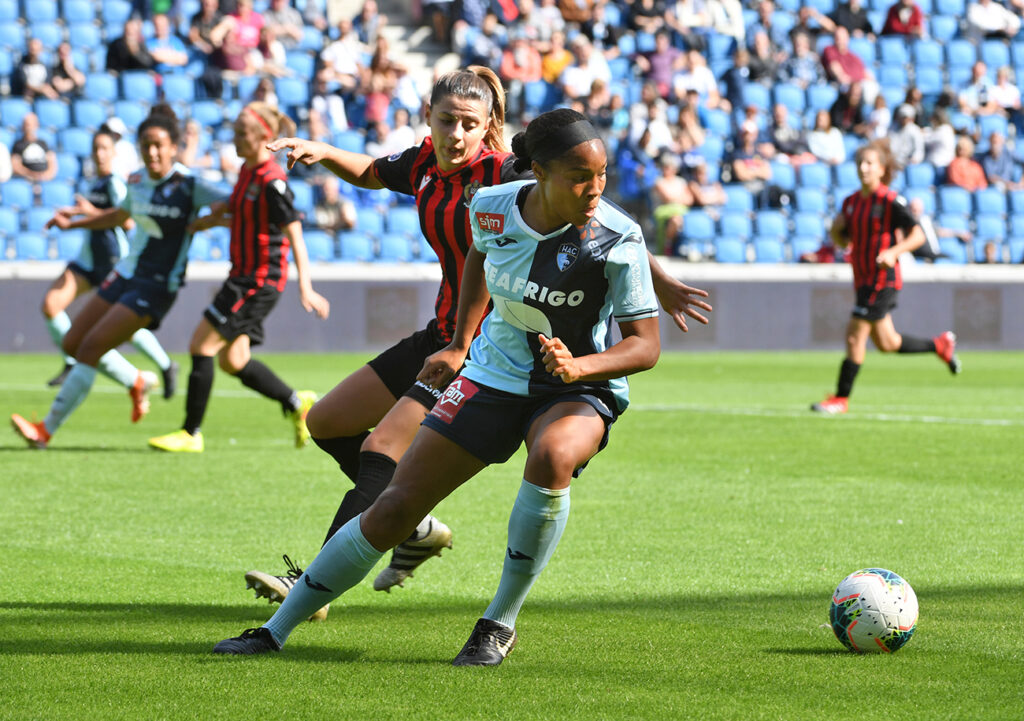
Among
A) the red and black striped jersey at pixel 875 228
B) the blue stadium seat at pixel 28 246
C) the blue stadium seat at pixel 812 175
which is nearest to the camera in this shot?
the red and black striped jersey at pixel 875 228

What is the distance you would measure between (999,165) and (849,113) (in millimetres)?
2605

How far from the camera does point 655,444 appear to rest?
10.4 metres

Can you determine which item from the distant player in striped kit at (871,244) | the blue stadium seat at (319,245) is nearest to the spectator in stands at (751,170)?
the blue stadium seat at (319,245)

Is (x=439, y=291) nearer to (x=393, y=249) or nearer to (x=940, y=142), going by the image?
(x=393, y=249)

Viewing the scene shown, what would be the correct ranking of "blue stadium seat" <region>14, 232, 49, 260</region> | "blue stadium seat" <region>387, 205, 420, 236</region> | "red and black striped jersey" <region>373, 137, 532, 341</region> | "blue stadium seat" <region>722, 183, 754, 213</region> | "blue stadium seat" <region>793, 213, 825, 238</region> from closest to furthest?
"red and black striped jersey" <region>373, 137, 532, 341</region> < "blue stadium seat" <region>14, 232, 49, 260</region> < "blue stadium seat" <region>387, 205, 420, 236</region> < "blue stadium seat" <region>722, 183, 754, 213</region> < "blue stadium seat" <region>793, 213, 825, 238</region>

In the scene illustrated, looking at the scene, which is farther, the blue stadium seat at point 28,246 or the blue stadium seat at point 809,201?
the blue stadium seat at point 809,201

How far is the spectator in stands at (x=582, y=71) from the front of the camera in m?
23.1

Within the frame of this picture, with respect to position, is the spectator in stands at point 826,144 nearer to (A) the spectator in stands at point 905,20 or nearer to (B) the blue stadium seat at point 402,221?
(A) the spectator in stands at point 905,20

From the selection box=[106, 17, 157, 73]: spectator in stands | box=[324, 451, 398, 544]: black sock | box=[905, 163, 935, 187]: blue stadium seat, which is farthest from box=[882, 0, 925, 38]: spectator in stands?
box=[324, 451, 398, 544]: black sock

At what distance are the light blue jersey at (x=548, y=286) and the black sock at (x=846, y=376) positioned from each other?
8627 mm

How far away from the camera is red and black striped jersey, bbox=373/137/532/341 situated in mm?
5180

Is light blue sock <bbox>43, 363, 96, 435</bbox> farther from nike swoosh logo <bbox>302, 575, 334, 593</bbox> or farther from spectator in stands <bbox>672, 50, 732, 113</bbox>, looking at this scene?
spectator in stands <bbox>672, 50, 732, 113</bbox>

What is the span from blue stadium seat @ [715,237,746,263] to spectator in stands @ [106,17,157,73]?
8.72 meters

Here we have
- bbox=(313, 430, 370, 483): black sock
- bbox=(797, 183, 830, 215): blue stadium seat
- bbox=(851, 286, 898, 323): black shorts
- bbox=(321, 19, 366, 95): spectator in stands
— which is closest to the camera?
bbox=(313, 430, 370, 483): black sock
